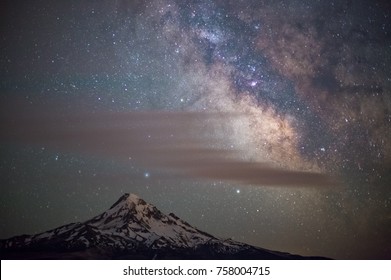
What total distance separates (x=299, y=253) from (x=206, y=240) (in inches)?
87.9

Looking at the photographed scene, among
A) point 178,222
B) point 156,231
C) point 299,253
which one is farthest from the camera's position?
point 156,231

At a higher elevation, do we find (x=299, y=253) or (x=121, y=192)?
(x=121, y=192)
